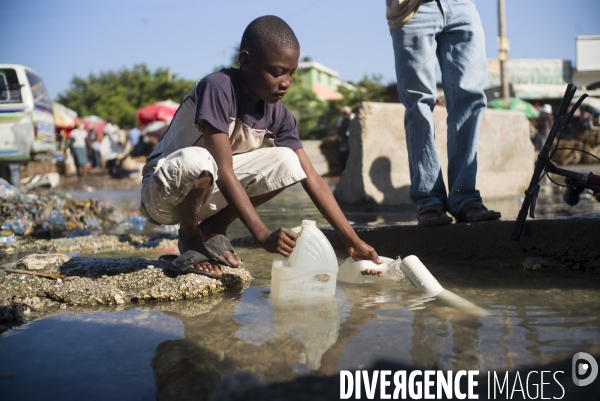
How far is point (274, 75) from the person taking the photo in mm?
2586

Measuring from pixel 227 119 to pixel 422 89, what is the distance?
1482mm

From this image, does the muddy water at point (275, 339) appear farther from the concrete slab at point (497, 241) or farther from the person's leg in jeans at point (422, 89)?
the person's leg in jeans at point (422, 89)

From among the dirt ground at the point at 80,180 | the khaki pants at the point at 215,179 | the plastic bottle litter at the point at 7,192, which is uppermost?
the khaki pants at the point at 215,179

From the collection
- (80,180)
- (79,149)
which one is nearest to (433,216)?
(80,180)

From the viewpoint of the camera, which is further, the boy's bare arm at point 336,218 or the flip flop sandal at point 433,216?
the flip flop sandal at point 433,216

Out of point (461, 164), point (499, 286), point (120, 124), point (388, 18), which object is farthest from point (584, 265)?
point (120, 124)

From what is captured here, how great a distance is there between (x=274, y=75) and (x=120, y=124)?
147ft

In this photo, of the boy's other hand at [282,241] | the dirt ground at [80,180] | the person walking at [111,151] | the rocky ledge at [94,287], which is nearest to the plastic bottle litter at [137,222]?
the rocky ledge at [94,287]

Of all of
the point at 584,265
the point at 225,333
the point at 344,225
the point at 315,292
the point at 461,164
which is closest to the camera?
the point at 225,333

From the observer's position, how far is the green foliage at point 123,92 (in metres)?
38.2

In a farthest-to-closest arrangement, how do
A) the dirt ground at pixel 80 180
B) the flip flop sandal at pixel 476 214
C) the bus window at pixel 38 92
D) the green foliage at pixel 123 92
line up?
the green foliage at pixel 123 92 → the dirt ground at pixel 80 180 → the bus window at pixel 38 92 → the flip flop sandal at pixel 476 214

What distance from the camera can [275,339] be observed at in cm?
185

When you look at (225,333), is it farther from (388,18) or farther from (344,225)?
(388,18)

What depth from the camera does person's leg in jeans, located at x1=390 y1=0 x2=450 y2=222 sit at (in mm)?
3510
